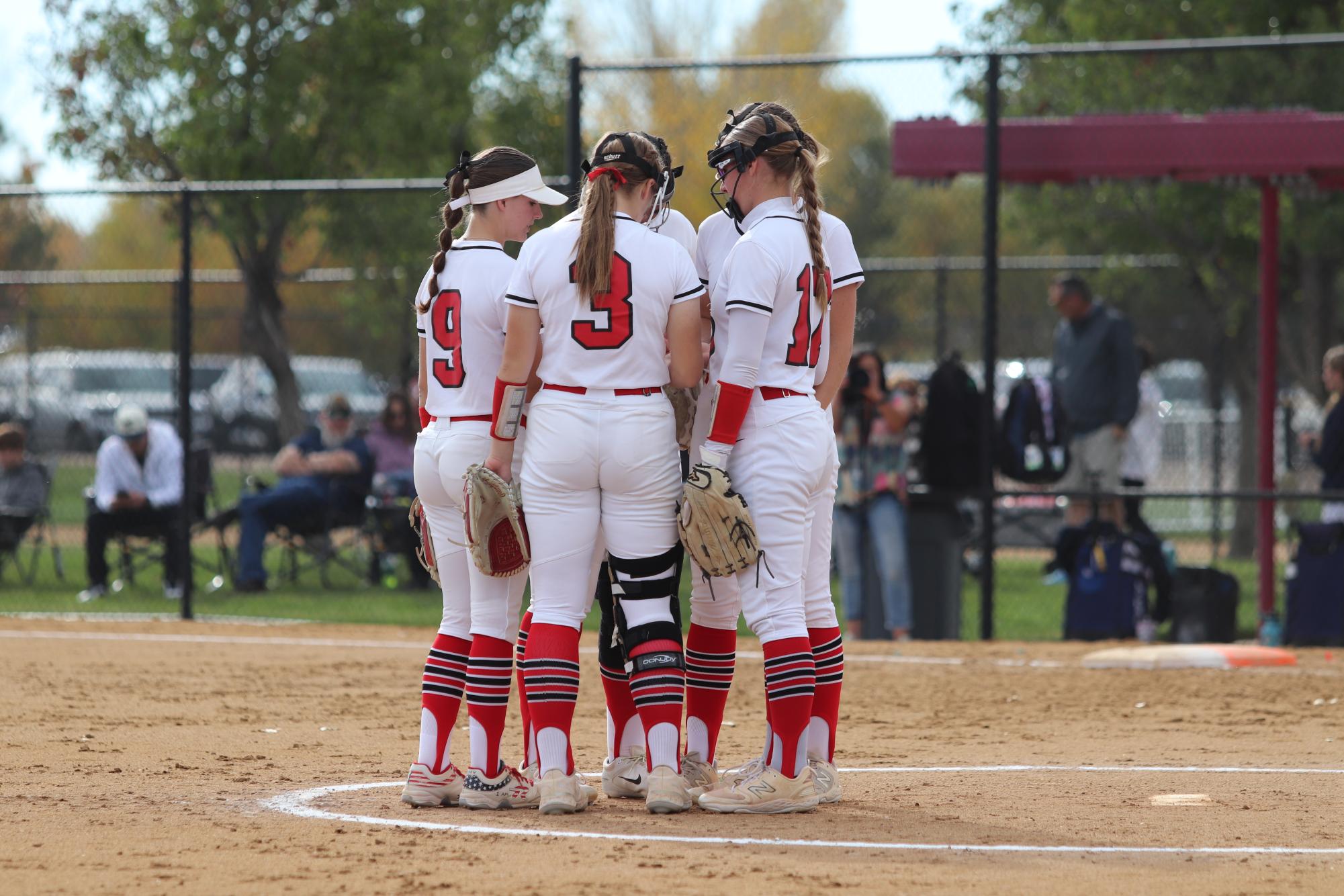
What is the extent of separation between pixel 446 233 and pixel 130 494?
8033 mm

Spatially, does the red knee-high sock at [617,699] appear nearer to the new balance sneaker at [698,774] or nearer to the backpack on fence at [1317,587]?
the new balance sneaker at [698,774]

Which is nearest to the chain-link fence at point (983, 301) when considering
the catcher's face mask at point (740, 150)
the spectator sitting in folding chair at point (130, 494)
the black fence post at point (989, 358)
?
the black fence post at point (989, 358)

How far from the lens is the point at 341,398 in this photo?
13.2m

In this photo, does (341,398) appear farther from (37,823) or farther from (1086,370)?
(37,823)

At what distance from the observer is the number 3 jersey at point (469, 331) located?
5.06 meters

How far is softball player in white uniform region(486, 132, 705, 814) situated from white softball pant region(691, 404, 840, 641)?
22 cm

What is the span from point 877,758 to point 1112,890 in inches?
84.0

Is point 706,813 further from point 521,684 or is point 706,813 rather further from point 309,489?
point 309,489

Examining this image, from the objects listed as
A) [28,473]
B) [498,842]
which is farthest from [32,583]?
[498,842]

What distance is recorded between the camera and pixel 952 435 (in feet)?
32.2

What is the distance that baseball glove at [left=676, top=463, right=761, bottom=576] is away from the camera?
482cm

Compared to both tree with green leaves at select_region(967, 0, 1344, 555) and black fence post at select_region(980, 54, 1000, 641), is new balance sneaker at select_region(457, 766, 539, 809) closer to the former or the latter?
black fence post at select_region(980, 54, 1000, 641)

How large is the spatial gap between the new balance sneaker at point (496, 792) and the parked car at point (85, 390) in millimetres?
15082

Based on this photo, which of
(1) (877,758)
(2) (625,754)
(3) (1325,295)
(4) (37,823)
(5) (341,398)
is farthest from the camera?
(3) (1325,295)
